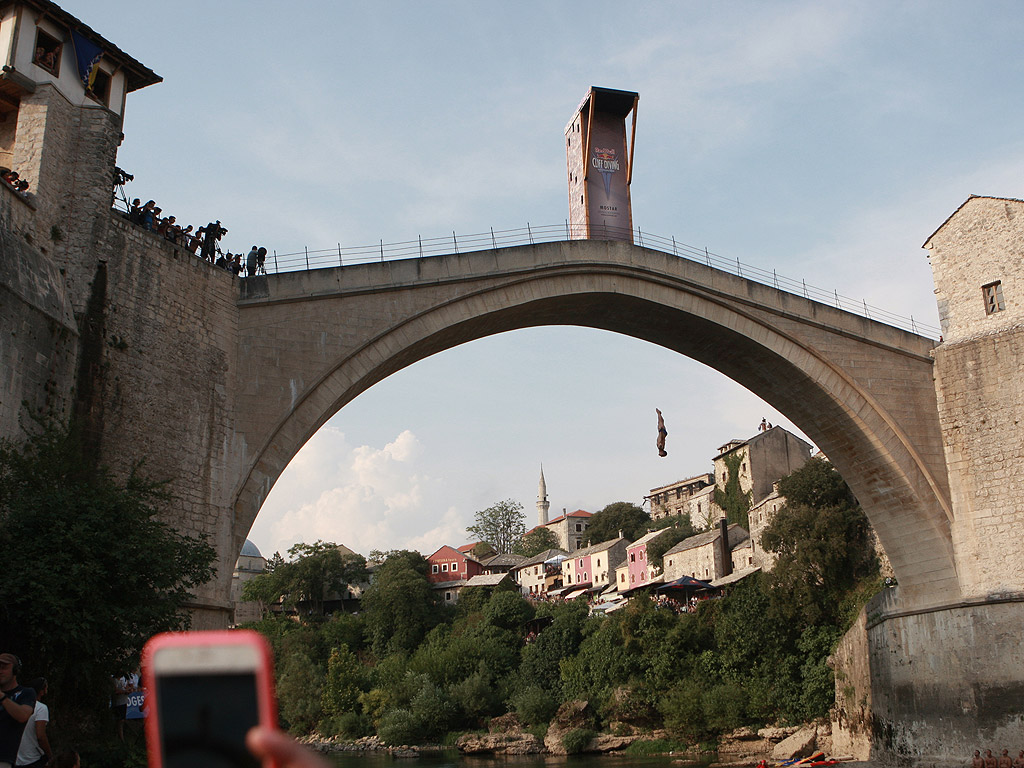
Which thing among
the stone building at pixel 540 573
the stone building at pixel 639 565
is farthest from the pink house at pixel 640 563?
the stone building at pixel 540 573

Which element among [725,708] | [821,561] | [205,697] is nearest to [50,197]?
[205,697]

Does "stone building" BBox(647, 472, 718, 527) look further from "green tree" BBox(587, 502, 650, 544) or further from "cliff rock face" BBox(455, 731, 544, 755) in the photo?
"cliff rock face" BBox(455, 731, 544, 755)

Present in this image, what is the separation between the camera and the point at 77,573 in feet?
28.4

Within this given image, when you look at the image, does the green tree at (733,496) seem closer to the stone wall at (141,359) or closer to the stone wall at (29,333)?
the stone wall at (141,359)

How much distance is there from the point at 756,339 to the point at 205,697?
55.4 feet

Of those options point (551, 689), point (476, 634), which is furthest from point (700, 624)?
point (476, 634)

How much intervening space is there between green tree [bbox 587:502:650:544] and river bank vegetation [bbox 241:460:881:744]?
614 inches

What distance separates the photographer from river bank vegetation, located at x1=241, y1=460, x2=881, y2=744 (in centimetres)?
2708

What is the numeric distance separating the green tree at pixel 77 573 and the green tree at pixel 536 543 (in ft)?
203

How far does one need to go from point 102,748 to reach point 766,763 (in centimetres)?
1786

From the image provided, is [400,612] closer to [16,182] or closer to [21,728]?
[16,182]

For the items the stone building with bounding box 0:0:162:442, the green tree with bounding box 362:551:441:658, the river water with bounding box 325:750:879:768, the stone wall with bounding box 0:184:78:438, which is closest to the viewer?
the stone wall with bounding box 0:184:78:438

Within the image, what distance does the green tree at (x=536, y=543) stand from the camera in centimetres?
7181

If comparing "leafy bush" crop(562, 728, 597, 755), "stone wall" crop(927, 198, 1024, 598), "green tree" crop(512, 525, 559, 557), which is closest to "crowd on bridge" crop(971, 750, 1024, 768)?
"stone wall" crop(927, 198, 1024, 598)
